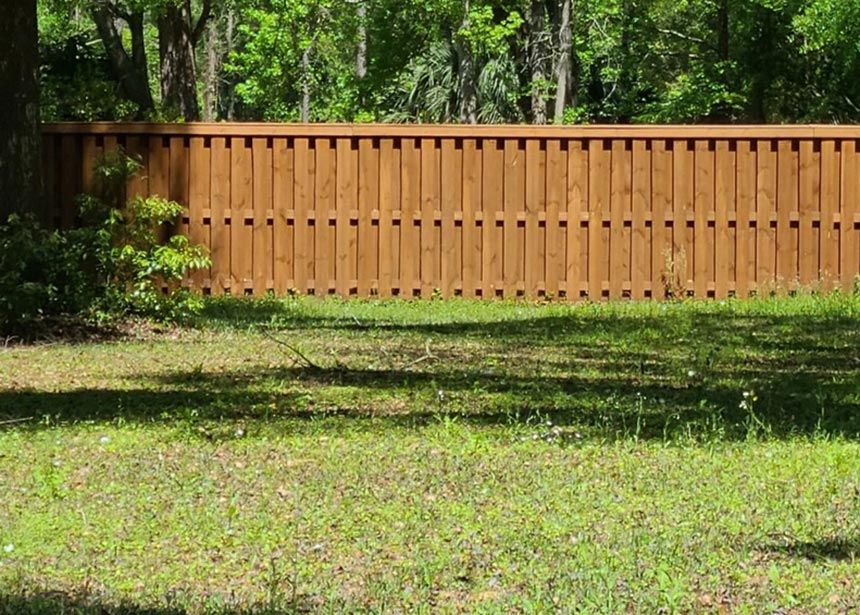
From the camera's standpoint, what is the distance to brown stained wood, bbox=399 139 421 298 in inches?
624

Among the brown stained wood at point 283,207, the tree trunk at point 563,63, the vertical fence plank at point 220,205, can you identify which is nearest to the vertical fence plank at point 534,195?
the brown stained wood at point 283,207

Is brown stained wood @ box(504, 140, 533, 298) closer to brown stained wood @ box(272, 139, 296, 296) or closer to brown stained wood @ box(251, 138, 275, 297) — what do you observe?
brown stained wood @ box(272, 139, 296, 296)

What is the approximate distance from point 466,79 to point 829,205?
13.5 meters

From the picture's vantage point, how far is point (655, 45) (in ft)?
134

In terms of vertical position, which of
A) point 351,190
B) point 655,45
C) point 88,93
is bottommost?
point 351,190

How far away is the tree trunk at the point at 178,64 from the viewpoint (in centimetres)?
2485

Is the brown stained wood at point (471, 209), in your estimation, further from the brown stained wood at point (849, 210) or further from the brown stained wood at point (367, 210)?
the brown stained wood at point (849, 210)

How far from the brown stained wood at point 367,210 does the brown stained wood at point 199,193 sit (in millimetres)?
1587

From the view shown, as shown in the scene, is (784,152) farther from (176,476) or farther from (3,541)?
(3,541)

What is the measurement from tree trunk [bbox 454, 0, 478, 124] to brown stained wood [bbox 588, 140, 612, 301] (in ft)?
39.9

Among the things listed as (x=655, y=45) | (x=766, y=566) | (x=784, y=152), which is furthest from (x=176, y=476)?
(x=655, y=45)

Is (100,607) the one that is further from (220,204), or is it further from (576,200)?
(576,200)

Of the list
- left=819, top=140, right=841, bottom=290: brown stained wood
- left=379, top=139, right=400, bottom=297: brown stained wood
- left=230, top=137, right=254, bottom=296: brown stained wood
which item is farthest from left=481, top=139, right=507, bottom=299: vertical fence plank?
left=819, top=140, right=841, bottom=290: brown stained wood

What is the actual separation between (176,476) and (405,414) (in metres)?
1.92
